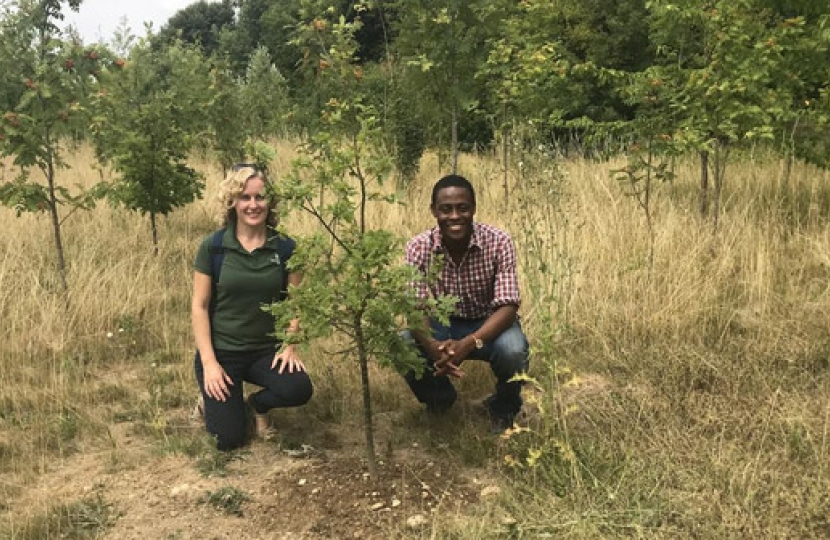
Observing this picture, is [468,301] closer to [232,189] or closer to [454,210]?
[454,210]

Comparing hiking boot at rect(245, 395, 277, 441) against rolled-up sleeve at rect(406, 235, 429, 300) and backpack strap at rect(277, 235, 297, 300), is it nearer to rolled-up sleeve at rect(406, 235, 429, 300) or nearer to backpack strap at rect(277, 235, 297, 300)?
backpack strap at rect(277, 235, 297, 300)

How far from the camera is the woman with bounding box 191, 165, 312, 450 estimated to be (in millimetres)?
3230

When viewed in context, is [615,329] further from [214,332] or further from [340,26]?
[340,26]

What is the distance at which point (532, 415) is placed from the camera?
3.41 metres

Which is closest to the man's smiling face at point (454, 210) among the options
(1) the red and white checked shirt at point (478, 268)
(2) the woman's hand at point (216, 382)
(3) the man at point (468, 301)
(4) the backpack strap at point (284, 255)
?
(3) the man at point (468, 301)

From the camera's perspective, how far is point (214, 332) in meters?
3.36

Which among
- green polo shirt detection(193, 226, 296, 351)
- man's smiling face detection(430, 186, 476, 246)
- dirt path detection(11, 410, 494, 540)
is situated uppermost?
man's smiling face detection(430, 186, 476, 246)

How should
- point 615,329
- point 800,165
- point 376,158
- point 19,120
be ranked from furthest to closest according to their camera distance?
point 800,165 → point 19,120 → point 615,329 → point 376,158

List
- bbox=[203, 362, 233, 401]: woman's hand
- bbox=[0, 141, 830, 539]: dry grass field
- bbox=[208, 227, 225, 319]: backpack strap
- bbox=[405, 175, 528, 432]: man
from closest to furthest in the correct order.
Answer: bbox=[0, 141, 830, 539]: dry grass field < bbox=[405, 175, 528, 432]: man < bbox=[203, 362, 233, 401]: woman's hand < bbox=[208, 227, 225, 319]: backpack strap

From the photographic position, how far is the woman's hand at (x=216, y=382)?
3.17 m

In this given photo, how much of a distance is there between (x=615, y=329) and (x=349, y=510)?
2067mm

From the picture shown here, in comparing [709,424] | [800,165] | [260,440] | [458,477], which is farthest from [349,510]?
[800,165]

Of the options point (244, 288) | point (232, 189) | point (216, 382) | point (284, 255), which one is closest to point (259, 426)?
point (216, 382)

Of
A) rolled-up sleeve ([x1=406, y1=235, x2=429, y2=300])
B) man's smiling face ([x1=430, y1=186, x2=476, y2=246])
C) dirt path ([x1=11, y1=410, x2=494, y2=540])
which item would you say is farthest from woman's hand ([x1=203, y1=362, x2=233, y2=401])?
man's smiling face ([x1=430, y1=186, x2=476, y2=246])
